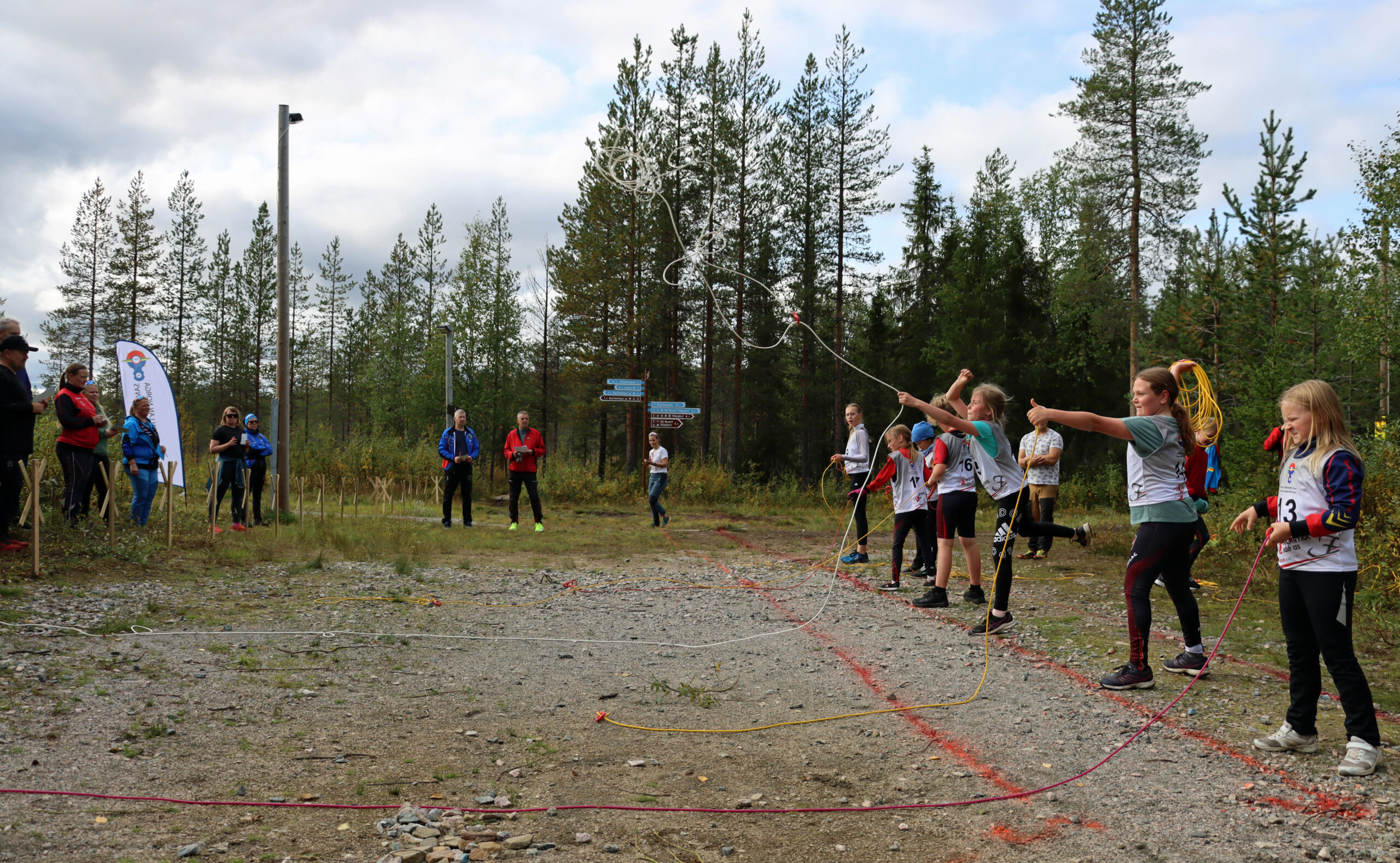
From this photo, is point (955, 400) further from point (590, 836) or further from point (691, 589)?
point (590, 836)

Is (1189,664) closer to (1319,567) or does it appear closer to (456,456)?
(1319,567)

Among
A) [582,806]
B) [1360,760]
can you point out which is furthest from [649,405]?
[1360,760]

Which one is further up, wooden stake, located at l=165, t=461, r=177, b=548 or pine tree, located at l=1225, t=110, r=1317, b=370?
pine tree, located at l=1225, t=110, r=1317, b=370

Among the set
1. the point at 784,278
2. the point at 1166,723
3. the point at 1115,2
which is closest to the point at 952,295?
the point at 784,278

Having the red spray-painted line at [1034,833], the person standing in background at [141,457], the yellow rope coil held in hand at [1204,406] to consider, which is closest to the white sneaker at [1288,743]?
the red spray-painted line at [1034,833]

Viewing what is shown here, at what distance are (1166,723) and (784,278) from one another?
26.9 m

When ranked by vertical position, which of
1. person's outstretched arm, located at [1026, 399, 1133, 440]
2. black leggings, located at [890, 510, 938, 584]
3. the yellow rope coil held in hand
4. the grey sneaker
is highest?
the yellow rope coil held in hand

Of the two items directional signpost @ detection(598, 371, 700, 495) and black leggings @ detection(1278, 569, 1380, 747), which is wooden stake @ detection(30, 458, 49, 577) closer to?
black leggings @ detection(1278, 569, 1380, 747)

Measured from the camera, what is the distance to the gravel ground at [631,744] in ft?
9.70

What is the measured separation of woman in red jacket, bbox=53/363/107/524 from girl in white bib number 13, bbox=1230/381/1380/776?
34.4ft

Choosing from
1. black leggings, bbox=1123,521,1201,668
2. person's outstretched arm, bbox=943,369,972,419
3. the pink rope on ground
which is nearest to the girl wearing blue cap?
Result: person's outstretched arm, bbox=943,369,972,419

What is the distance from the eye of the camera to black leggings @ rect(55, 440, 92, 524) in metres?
9.04

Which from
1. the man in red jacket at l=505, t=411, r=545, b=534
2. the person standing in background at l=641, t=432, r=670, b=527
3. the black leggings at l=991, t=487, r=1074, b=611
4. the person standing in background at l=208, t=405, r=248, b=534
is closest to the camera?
the black leggings at l=991, t=487, r=1074, b=611

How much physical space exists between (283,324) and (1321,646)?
1456cm
